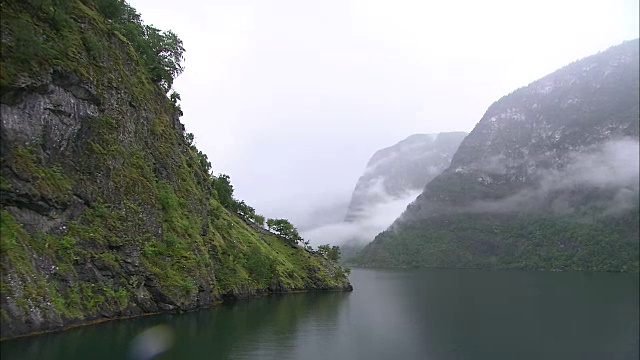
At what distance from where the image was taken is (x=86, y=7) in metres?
52.8

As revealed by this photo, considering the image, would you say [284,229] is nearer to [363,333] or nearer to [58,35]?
[363,333]

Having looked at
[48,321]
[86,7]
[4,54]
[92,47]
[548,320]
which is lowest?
[548,320]

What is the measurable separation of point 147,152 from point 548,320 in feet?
203

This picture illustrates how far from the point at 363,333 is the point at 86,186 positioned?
115ft

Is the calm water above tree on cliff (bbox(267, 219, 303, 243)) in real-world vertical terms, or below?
below

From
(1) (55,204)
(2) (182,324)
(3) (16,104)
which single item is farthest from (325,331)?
(3) (16,104)

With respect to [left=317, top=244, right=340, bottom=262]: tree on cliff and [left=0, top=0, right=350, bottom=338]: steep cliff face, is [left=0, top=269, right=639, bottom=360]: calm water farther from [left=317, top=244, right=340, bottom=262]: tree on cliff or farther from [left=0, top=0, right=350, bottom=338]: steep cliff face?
[left=317, top=244, right=340, bottom=262]: tree on cliff

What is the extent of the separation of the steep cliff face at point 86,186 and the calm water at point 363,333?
10.7ft

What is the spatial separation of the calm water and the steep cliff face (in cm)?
327

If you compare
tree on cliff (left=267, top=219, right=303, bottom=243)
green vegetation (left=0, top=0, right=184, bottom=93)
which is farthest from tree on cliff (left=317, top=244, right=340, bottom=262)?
green vegetation (left=0, top=0, right=184, bottom=93)

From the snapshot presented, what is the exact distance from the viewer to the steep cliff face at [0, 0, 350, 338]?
118ft

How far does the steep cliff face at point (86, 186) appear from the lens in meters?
36.1

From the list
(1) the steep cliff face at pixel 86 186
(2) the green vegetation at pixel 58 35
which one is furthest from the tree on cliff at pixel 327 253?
(2) the green vegetation at pixel 58 35

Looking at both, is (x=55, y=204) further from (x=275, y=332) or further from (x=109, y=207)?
(x=275, y=332)
